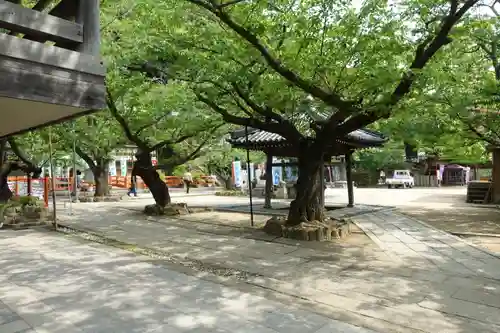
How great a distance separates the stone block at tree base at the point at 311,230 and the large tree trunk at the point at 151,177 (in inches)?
249

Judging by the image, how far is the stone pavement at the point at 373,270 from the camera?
15.6 ft

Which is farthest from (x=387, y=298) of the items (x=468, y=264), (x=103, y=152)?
(x=103, y=152)

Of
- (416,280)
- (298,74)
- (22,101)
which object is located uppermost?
(298,74)

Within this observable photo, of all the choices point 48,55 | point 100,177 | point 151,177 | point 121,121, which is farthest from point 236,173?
point 48,55

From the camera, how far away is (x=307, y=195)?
10.6m

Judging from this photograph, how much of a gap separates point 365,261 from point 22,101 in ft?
21.3

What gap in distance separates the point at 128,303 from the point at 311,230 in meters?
5.44

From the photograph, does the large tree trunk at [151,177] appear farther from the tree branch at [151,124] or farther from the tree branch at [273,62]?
the tree branch at [273,62]

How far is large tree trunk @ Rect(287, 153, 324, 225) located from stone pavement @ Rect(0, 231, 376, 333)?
14.5 ft

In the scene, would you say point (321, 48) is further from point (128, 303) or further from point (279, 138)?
point (279, 138)

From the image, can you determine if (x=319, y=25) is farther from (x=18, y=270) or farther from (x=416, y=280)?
(x=18, y=270)

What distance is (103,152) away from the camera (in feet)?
75.4

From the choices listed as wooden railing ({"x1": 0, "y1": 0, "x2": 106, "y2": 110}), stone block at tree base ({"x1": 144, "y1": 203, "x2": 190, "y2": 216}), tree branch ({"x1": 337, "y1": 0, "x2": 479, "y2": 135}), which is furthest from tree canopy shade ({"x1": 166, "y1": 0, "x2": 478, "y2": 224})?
stone block at tree base ({"x1": 144, "y1": 203, "x2": 190, "y2": 216})

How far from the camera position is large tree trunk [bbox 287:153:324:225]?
1058cm
